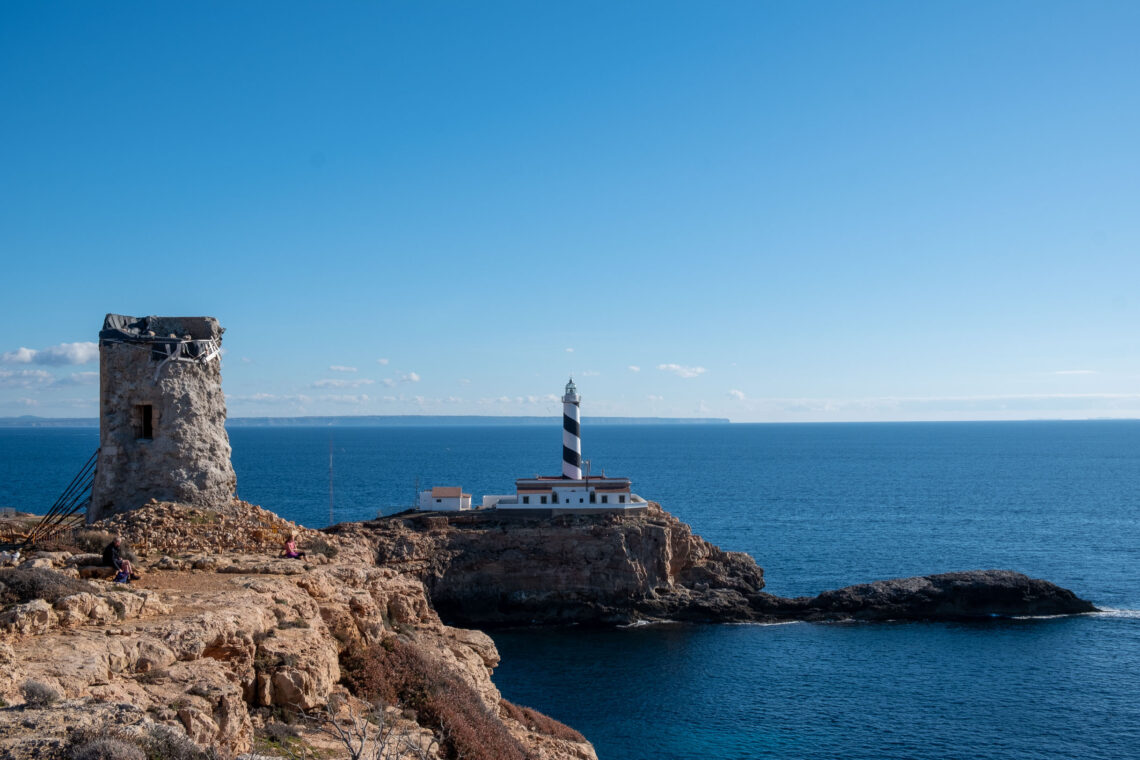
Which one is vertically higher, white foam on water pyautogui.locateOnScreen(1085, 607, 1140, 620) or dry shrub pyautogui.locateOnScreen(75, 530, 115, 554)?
dry shrub pyautogui.locateOnScreen(75, 530, 115, 554)

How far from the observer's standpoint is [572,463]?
167ft

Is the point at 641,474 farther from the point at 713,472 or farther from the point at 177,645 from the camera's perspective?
the point at 177,645

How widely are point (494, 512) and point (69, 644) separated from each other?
124 ft

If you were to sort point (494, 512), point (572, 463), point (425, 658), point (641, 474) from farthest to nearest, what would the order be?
point (641, 474), point (572, 463), point (494, 512), point (425, 658)

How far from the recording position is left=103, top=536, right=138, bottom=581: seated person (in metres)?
12.0

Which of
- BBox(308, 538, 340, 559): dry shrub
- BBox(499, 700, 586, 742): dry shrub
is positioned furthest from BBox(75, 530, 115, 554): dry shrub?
BBox(499, 700, 586, 742): dry shrub

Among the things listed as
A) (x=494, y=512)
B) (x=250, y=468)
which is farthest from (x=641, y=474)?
(x=494, y=512)

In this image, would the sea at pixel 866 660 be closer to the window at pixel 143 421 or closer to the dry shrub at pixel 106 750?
the window at pixel 143 421

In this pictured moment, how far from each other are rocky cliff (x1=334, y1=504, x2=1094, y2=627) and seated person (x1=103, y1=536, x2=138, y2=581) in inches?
1139

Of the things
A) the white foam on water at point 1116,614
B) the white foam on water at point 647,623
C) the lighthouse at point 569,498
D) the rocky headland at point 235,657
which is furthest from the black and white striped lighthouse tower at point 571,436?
the rocky headland at point 235,657

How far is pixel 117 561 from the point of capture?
39.4 feet

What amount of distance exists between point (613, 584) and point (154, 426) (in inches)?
1148

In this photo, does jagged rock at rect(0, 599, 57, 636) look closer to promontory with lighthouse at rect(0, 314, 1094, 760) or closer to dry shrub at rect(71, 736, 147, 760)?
promontory with lighthouse at rect(0, 314, 1094, 760)

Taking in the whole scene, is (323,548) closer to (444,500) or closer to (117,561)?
(117,561)
